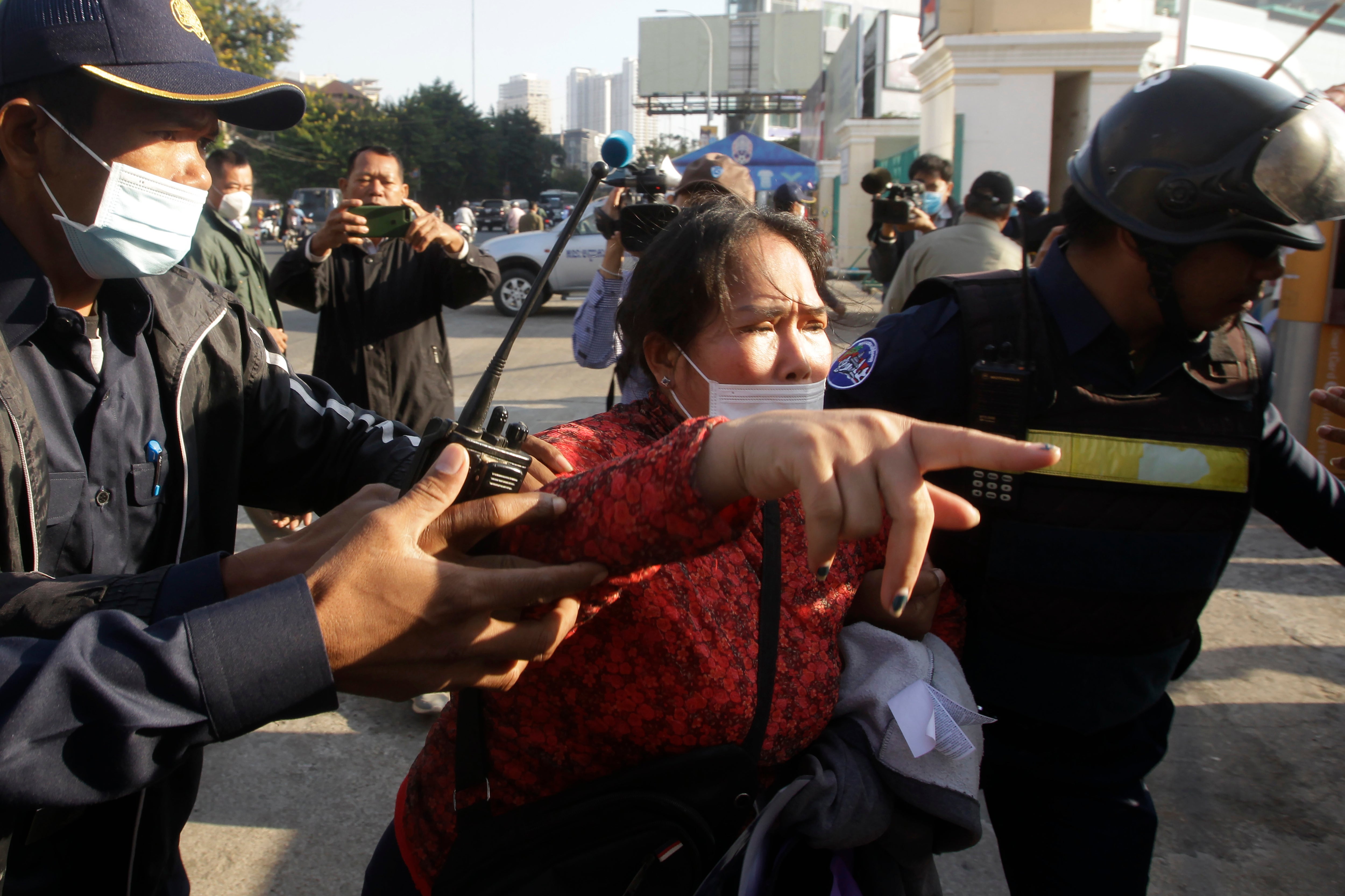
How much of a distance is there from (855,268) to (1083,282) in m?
18.3

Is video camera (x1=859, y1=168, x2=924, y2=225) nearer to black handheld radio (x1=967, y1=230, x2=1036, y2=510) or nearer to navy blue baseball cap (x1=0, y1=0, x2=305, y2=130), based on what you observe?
black handheld radio (x1=967, y1=230, x2=1036, y2=510)

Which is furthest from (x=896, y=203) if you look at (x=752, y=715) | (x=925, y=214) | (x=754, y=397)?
(x=752, y=715)

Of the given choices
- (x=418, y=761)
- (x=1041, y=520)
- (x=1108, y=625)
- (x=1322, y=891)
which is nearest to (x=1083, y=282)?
(x=1041, y=520)

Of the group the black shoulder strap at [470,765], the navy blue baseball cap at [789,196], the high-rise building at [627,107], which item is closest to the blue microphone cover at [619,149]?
the black shoulder strap at [470,765]

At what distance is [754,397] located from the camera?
158 cm

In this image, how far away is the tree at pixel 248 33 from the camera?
1035 inches

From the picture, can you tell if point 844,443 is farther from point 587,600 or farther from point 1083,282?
point 1083,282

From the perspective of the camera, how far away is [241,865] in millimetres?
2678

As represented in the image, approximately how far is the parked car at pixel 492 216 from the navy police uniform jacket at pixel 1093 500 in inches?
1531

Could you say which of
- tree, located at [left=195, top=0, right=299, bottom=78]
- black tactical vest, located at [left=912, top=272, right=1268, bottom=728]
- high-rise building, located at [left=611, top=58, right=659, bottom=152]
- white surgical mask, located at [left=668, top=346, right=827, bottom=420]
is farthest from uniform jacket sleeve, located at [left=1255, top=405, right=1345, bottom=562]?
high-rise building, located at [left=611, top=58, right=659, bottom=152]

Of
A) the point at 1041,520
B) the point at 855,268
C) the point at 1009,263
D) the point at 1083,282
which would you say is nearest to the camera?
the point at 1041,520

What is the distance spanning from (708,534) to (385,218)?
3.33 meters

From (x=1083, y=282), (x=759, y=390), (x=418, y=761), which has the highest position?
(x=1083, y=282)

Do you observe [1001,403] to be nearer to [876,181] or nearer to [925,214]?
[925,214]
